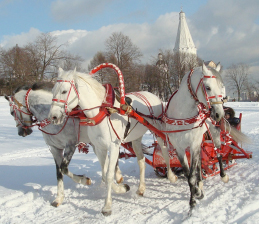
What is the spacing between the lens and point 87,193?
199 inches

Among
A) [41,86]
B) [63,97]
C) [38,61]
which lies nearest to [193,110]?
[63,97]

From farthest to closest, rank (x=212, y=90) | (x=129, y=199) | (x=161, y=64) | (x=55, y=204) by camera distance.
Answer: (x=161, y=64) < (x=129, y=199) < (x=55, y=204) < (x=212, y=90)

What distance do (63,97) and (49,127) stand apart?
127cm

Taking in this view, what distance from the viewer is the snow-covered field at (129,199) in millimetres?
3689

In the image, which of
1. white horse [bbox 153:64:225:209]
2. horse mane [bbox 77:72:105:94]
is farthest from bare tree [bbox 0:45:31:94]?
white horse [bbox 153:64:225:209]

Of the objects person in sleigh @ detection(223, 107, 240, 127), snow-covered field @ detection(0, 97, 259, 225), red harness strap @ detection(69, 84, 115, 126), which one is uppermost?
red harness strap @ detection(69, 84, 115, 126)

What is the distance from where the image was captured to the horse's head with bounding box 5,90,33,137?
4930mm

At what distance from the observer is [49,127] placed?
186 inches

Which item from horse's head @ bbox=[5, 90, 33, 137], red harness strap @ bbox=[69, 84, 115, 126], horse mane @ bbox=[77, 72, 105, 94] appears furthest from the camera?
horse's head @ bbox=[5, 90, 33, 137]

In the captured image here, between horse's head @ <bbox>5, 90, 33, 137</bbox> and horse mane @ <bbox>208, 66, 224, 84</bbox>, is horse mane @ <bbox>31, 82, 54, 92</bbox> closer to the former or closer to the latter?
horse's head @ <bbox>5, 90, 33, 137</bbox>

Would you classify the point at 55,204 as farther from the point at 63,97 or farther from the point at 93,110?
the point at 63,97

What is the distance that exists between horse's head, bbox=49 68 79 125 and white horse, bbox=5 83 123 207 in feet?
3.23

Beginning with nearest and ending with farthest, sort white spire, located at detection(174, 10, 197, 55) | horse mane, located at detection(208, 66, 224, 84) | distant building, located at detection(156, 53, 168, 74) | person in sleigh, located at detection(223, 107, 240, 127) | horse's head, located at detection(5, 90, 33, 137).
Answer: horse mane, located at detection(208, 66, 224, 84), horse's head, located at detection(5, 90, 33, 137), person in sleigh, located at detection(223, 107, 240, 127), distant building, located at detection(156, 53, 168, 74), white spire, located at detection(174, 10, 197, 55)

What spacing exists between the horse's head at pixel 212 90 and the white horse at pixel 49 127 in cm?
224
